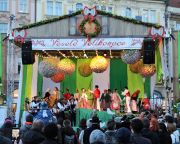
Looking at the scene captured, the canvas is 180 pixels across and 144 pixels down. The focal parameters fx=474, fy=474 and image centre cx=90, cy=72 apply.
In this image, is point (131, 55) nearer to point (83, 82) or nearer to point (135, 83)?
point (135, 83)

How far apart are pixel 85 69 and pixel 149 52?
6273mm

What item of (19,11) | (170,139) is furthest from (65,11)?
(170,139)

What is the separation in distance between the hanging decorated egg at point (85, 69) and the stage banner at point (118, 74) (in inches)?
A: 61.4

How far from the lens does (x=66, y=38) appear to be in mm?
20609

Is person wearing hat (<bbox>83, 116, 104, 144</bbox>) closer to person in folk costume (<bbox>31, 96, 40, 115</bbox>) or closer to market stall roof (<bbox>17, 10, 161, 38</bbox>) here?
person in folk costume (<bbox>31, 96, 40, 115</bbox>)

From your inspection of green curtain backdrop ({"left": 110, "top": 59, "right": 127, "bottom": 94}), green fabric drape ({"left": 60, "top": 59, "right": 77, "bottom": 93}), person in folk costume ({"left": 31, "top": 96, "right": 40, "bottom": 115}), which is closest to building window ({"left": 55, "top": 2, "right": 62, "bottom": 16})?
green fabric drape ({"left": 60, "top": 59, "right": 77, "bottom": 93})

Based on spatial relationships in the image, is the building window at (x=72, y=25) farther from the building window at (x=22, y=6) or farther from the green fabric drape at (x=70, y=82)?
the building window at (x=22, y=6)

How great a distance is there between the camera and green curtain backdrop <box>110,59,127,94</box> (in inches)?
1025

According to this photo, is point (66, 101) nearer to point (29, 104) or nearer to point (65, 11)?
point (29, 104)

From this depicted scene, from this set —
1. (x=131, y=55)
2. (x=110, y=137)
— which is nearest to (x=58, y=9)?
(x=131, y=55)

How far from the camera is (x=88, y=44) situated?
20.4m

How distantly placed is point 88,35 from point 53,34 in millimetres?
1566

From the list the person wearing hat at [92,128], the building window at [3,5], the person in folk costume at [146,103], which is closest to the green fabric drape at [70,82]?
the person in folk costume at [146,103]

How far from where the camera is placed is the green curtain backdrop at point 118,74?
26.0 metres
